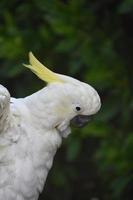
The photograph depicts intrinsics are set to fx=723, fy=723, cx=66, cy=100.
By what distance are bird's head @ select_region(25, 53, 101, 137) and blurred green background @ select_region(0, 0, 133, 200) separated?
3.07 feet

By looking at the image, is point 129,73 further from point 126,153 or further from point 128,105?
point 126,153

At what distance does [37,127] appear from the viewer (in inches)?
69.7

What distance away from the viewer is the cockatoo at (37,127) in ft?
5.72

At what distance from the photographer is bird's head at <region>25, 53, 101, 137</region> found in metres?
1.74

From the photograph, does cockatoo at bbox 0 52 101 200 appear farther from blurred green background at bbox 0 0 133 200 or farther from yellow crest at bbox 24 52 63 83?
blurred green background at bbox 0 0 133 200

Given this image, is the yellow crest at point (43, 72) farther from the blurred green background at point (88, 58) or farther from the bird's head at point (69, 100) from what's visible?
the blurred green background at point (88, 58)

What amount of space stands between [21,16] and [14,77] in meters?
0.27

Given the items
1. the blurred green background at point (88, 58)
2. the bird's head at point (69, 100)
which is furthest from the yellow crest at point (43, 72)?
the blurred green background at point (88, 58)

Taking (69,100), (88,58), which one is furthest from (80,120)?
(88,58)

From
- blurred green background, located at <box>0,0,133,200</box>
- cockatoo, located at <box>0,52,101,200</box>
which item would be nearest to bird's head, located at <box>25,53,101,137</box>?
cockatoo, located at <box>0,52,101,200</box>

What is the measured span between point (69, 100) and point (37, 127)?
105 mm

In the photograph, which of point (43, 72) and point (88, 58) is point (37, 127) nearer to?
point (43, 72)

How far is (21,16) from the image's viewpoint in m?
3.04

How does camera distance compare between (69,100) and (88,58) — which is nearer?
(69,100)
